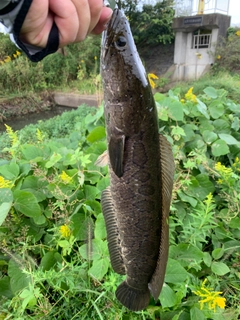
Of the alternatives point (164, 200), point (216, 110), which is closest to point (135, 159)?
point (164, 200)

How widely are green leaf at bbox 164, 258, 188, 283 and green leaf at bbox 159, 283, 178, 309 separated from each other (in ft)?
0.16

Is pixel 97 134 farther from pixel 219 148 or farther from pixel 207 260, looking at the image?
pixel 207 260

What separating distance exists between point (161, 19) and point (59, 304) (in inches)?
558

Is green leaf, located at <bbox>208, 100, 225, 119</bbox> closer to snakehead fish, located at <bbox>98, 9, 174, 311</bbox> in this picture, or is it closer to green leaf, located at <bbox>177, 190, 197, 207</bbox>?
green leaf, located at <bbox>177, 190, 197, 207</bbox>

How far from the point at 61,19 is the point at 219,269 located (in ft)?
5.38

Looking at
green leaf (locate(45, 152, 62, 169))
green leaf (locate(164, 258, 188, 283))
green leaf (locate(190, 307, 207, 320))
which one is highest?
green leaf (locate(45, 152, 62, 169))

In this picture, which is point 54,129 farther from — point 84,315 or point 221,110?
point 84,315

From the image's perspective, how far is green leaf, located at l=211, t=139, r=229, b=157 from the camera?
264 cm

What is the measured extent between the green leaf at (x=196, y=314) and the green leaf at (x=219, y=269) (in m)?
0.33

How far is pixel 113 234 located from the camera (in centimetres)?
145

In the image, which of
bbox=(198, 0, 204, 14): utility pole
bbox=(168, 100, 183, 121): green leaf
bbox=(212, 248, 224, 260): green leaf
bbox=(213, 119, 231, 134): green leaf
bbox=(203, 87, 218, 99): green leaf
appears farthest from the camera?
bbox=(198, 0, 204, 14): utility pole

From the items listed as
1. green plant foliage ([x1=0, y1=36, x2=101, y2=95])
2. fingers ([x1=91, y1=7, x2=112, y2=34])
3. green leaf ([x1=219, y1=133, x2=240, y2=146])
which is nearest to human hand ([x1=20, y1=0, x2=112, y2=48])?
fingers ([x1=91, y1=7, x2=112, y2=34])

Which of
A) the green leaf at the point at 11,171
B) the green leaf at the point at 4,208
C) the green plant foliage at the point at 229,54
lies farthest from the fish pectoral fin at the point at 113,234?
A: the green plant foliage at the point at 229,54

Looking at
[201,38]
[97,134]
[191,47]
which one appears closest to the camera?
[97,134]
